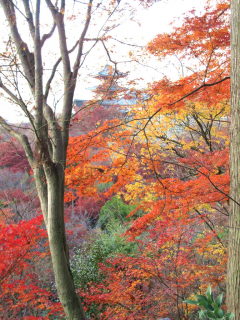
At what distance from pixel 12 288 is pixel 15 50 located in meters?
3.83

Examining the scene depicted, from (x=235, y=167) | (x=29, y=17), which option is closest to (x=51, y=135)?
(x=29, y=17)

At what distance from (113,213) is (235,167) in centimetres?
825

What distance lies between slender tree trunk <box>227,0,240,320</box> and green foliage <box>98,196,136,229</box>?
7.62 metres

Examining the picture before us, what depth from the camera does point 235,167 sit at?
2.23 metres

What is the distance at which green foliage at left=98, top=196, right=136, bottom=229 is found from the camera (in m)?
9.93

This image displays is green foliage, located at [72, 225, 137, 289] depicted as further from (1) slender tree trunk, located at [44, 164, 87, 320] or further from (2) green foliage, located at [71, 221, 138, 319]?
(1) slender tree trunk, located at [44, 164, 87, 320]

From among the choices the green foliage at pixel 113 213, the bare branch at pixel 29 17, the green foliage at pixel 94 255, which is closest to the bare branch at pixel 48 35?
the bare branch at pixel 29 17

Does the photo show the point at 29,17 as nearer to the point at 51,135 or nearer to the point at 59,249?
the point at 51,135

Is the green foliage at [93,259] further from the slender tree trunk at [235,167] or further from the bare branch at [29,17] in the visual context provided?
the bare branch at [29,17]

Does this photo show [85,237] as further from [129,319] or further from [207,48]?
[207,48]

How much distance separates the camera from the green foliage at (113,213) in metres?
9.93

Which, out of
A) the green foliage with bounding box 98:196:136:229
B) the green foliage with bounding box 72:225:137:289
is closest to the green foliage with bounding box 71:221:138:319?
the green foliage with bounding box 72:225:137:289

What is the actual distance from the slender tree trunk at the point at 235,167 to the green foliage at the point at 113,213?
7622mm

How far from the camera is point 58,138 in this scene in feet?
10.8
